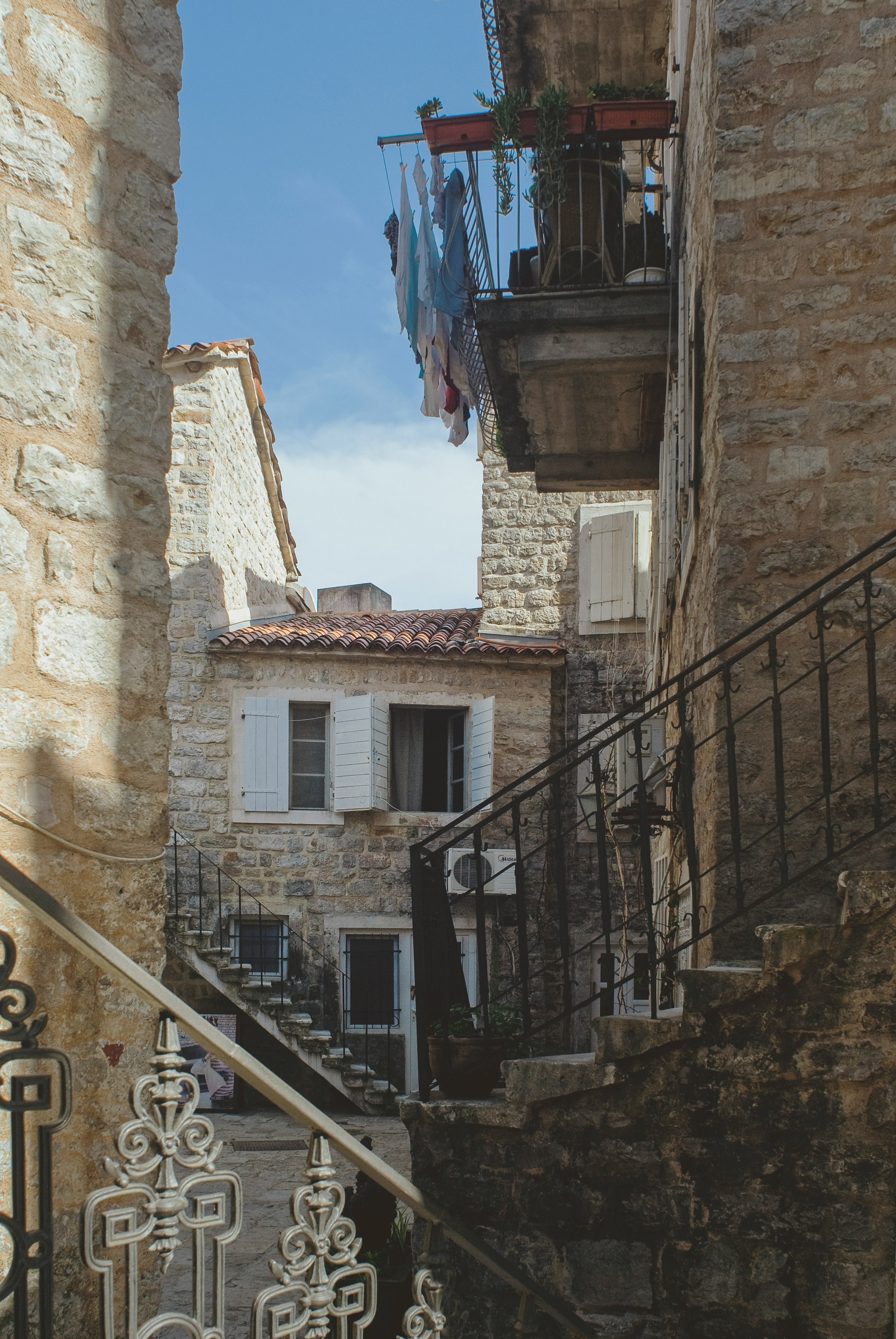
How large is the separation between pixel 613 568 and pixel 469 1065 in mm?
10145

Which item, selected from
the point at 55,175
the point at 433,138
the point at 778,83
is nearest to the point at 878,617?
the point at 778,83

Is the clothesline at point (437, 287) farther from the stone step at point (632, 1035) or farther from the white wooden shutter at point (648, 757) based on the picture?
the stone step at point (632, 1035)

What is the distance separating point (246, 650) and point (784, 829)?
31.3ft

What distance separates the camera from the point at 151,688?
2.84m

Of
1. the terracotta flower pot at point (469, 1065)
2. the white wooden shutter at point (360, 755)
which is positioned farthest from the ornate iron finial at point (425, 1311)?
the white wooden shutter at point (360, 755)

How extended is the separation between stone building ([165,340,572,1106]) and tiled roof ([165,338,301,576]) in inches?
1.6

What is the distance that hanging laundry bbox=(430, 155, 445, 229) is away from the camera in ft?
24.1

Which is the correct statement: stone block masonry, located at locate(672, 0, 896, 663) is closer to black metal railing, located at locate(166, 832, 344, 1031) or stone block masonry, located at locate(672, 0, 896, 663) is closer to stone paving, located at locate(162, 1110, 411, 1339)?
stone paving, located at locate(162, 1110, 411, 1339)

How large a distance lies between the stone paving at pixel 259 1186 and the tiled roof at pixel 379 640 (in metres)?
5.03

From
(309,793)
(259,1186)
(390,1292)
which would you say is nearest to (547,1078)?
(390,1292)

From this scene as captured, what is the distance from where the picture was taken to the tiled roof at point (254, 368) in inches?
531

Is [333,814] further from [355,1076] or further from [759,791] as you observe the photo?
[759,791]

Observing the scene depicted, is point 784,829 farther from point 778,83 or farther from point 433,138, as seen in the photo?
A: point 433,138

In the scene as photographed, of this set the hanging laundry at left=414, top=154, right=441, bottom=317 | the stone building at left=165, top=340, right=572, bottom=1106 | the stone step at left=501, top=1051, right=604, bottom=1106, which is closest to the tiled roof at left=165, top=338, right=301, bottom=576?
the stone building at left=165, top=340, right=572, bottom=1106
